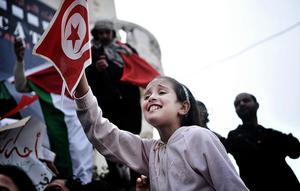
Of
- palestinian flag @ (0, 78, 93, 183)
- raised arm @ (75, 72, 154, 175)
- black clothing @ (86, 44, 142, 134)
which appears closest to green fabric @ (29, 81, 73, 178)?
palestinian flag @ (0, 78, 93, 183)

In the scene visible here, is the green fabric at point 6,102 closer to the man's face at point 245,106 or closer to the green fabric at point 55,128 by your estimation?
the green fabric at point 55,128

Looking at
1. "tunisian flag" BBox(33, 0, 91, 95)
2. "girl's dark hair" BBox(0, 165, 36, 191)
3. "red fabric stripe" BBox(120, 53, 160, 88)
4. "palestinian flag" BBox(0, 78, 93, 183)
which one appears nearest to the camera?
"tunisian flag" BBox(33, 0, 91, 95)

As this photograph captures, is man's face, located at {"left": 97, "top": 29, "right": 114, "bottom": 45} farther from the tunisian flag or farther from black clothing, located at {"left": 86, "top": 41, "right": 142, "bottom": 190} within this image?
the tunisian flag

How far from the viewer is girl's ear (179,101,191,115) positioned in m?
1.91

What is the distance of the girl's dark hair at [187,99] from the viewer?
1922 millimetres

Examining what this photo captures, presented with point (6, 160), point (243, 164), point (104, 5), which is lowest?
point (243, 164)

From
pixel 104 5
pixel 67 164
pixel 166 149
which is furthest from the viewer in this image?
pixel 104 5

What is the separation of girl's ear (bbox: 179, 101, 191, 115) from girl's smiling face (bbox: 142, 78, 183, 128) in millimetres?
11

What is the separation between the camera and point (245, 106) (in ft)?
9.97

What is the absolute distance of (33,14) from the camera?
699cm

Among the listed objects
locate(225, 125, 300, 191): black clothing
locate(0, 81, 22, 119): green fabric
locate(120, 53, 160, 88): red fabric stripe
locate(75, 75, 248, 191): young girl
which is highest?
locate(120, 53, 160, 88): red fabric stripe

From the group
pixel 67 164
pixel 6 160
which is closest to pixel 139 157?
pixel 6 160

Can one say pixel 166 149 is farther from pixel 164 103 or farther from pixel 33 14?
pixel 33 14

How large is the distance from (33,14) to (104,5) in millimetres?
5552
